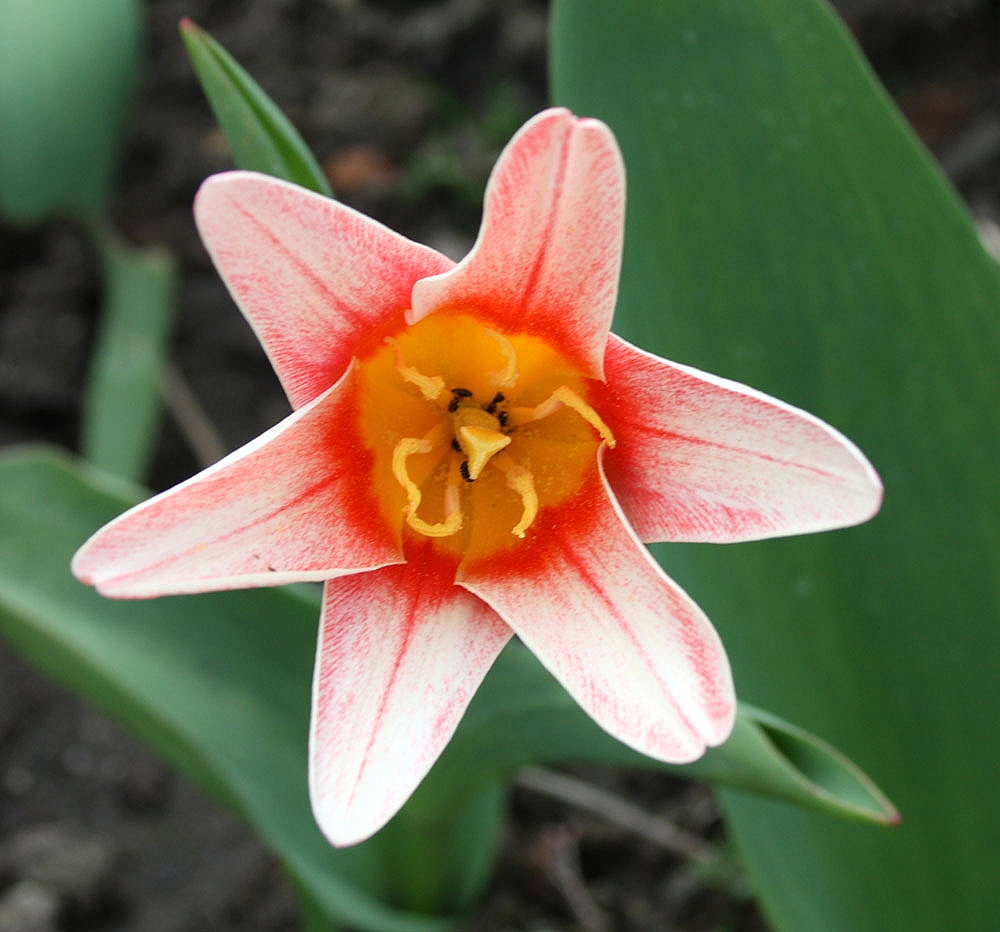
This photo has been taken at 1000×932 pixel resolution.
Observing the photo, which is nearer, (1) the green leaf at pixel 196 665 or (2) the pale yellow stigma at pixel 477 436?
(2) the pale yellow stigma at pixel 477 436

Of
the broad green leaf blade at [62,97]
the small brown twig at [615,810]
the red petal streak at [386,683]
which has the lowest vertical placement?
the small brown twig at [615,810]

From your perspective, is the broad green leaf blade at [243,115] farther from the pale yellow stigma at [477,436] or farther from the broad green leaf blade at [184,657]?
the broad green leaf blade at [184,657]

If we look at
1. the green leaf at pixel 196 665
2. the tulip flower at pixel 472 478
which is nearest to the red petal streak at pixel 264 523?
the tulip flower at pixel 472 478

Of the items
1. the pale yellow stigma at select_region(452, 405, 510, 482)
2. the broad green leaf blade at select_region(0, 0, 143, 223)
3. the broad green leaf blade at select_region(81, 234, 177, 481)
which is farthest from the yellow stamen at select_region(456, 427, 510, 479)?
the broad green leaf blade at select_region(0, 0, 143, 223)

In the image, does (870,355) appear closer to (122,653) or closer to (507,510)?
(507,510)

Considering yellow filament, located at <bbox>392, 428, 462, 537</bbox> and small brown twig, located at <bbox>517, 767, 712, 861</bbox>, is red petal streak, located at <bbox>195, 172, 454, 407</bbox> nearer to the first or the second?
yellow filament, located at <bbox>392, 428, 462, 537</bbox>

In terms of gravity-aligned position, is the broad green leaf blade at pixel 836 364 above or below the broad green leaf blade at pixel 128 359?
above
